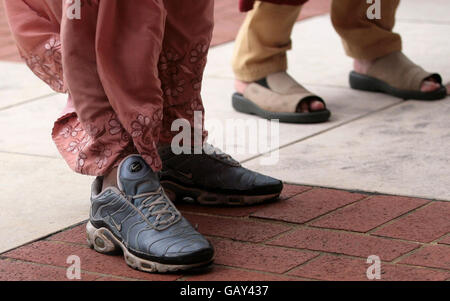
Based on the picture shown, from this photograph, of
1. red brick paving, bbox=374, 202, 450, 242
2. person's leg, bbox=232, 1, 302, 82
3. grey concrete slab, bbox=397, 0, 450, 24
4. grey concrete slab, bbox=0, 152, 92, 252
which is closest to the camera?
red brick paving, bbox=374, 202, 450, 242

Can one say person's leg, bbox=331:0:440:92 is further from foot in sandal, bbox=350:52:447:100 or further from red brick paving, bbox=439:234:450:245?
red brick paving, bbox=439:234:450:245

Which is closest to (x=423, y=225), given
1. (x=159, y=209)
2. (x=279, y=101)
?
(x=159, y=209)

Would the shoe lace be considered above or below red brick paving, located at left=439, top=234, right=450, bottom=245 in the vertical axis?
above

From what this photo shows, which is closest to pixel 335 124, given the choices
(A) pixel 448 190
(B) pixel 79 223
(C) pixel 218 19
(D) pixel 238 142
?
(D) pixel 238 142

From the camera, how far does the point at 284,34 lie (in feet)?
11.5

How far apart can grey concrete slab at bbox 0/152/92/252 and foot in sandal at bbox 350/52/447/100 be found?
1.26 m

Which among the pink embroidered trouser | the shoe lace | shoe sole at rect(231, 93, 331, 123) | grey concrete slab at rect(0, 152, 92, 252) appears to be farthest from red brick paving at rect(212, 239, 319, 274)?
shoe sole at rect(231, 93, 331, 123)

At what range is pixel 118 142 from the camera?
2168 millimetres

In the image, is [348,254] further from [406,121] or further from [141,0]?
[406,121]

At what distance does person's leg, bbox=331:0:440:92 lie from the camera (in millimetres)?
3531

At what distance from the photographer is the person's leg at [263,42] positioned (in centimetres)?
343

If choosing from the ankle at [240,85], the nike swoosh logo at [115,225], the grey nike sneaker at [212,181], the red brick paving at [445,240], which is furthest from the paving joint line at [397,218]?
the ankle at [240,85]

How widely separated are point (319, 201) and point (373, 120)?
2.72 feet

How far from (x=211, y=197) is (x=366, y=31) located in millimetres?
1296
